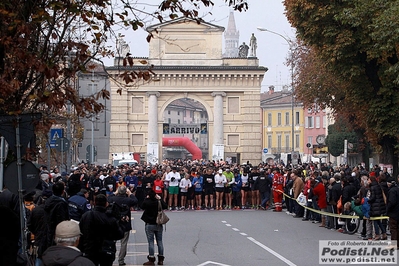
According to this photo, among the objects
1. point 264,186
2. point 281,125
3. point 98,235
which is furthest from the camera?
point 281,125

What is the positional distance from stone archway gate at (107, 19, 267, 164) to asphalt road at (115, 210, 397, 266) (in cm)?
4113

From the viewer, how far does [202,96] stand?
74.2 metres

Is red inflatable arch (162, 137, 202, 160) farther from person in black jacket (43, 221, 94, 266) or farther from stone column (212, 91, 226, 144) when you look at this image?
person in black jacket (43, 221, 94, 266)

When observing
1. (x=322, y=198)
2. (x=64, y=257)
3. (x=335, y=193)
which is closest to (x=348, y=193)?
(x=335, y=193)

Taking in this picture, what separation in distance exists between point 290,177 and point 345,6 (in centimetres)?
767

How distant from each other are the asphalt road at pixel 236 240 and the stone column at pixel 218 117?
41.1 m

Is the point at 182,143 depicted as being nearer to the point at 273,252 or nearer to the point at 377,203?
the point at 377,203

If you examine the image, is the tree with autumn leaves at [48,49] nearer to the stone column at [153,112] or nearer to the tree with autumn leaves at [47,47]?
the tree with autumn leaves at [47,47]

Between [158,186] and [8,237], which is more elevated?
[8,237]

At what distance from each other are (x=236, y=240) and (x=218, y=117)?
5186 cm

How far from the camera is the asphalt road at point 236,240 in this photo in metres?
17.5

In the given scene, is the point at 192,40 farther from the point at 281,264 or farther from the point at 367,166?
the point at 281,264

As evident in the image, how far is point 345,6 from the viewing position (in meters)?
31.9

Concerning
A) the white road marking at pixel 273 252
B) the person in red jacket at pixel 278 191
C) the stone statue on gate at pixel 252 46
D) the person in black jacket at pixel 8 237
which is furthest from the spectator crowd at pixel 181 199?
the stone statue on gate at pixel 252 46
